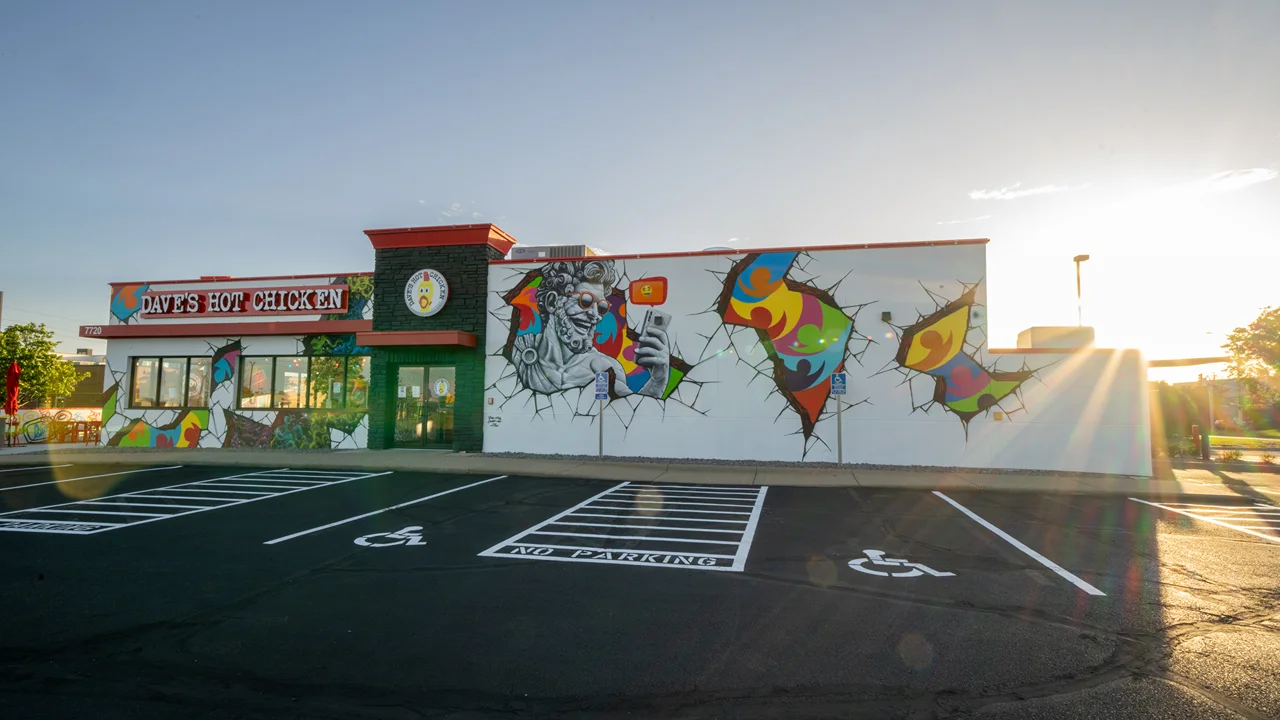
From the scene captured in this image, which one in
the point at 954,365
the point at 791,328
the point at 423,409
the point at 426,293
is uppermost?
the point at 426,293

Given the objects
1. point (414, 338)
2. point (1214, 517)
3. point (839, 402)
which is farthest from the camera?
point (414, 338)

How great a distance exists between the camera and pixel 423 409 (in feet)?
66.8

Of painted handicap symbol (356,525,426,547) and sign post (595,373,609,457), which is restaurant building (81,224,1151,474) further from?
painted handicap symbol (356,525,426,547)

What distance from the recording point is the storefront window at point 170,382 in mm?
21609

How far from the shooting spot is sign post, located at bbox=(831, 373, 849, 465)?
1608 centimetres

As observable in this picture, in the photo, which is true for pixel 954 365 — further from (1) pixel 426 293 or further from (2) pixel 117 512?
(2) pixel 117 512

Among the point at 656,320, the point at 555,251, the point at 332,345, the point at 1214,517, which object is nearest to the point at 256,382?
the point at 332,345

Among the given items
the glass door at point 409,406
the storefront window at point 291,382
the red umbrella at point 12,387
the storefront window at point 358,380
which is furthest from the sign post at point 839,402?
the red umbrella at point 12,387

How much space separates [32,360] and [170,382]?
9541 mm

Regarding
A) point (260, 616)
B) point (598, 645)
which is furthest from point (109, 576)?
point (598, 645)

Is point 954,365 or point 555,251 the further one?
point 555,251

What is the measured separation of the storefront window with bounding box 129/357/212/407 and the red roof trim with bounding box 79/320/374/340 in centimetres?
91

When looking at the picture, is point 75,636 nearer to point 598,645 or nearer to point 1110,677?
point 598,645

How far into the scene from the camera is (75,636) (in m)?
4.93
